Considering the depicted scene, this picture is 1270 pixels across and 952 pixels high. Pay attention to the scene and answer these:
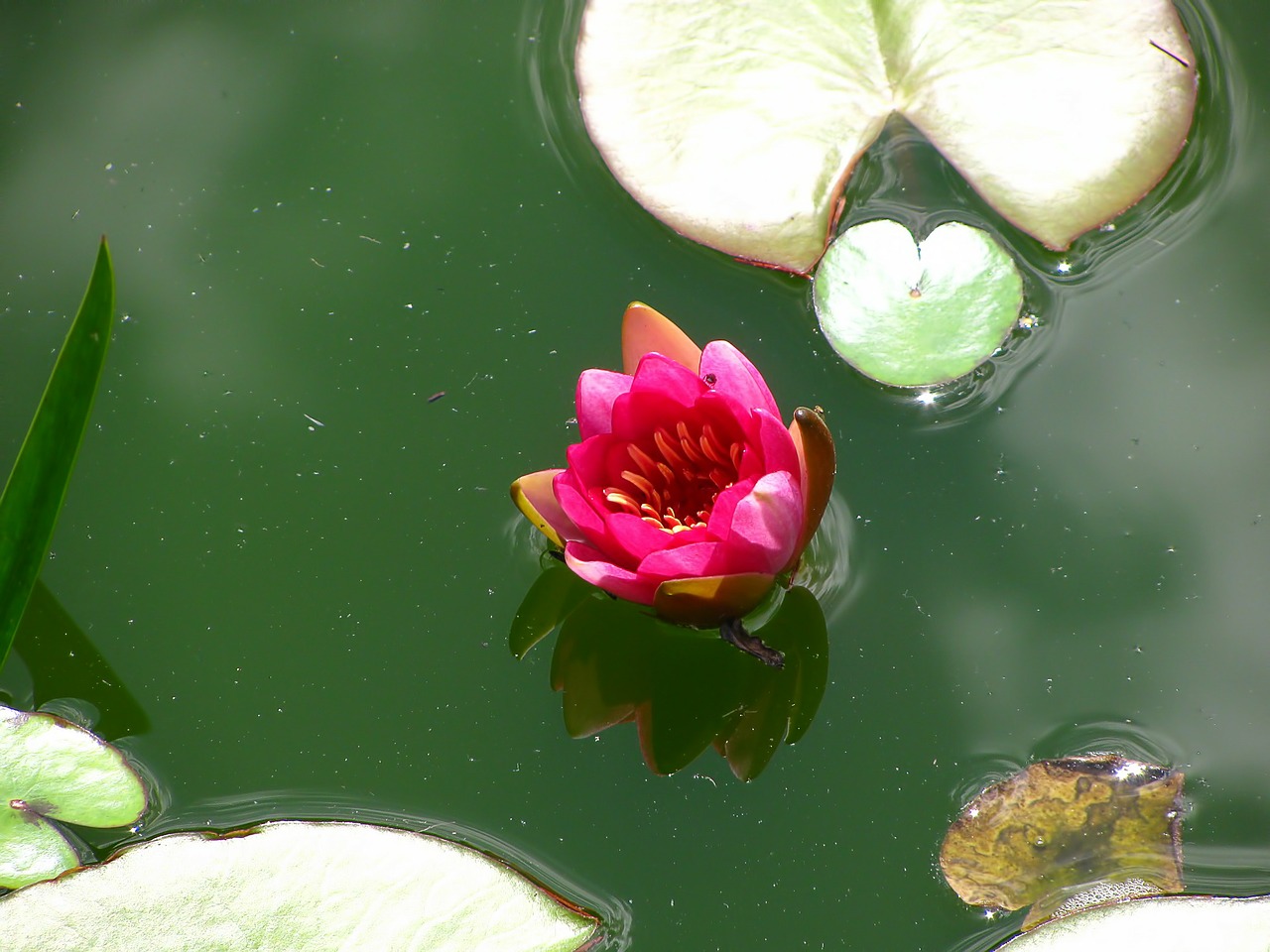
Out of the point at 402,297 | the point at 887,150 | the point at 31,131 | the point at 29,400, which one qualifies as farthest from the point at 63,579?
the point at 887,150

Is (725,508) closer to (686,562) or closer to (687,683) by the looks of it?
(686,562)

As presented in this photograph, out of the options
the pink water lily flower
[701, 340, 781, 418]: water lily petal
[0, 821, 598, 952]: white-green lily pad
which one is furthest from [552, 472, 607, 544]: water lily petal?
[0, 821, 598, 952]: white-green lily pad

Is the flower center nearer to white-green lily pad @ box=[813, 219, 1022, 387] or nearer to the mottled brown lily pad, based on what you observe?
white-green lily pad @ box=[813, 219, 1022, 387]

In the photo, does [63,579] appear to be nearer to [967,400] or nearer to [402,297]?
[402,297]

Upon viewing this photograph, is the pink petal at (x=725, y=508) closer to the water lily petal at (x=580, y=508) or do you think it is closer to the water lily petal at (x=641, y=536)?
the water lily petal at (x=641, y=536)

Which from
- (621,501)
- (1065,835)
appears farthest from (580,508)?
(1065,835)
